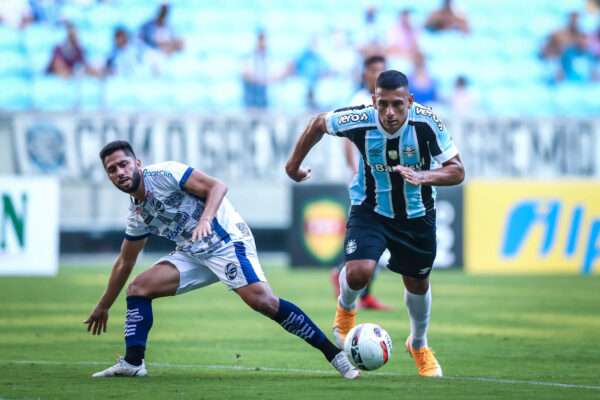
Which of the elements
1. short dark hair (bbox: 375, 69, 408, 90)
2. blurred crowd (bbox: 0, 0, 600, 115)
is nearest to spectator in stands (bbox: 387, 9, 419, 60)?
blurred crowd (bbox: 0, 0, 600, 115)

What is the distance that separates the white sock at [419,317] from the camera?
6754mm

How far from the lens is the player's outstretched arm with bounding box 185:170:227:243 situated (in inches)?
231

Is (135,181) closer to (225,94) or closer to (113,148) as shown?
(113,148)

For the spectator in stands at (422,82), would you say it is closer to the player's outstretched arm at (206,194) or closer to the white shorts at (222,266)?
the white shorts at (222,266)

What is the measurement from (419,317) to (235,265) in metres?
1.33

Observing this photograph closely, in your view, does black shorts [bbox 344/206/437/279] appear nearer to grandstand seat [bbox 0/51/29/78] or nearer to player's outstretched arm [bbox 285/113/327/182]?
player's outstretched arm [bbox 285/113/327/182]

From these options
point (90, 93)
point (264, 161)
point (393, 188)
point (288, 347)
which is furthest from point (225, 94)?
point (393, 188)

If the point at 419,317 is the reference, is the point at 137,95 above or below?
above

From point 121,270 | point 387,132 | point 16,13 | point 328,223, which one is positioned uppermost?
point 16,13

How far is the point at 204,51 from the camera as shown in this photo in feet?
70.4

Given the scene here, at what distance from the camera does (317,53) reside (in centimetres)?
2142

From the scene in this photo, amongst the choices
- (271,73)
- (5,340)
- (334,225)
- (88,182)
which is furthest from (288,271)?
(5,340)

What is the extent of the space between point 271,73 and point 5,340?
524 inches

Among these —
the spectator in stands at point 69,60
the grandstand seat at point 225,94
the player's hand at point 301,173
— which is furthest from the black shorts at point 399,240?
the spectator in stands at point 69,60
